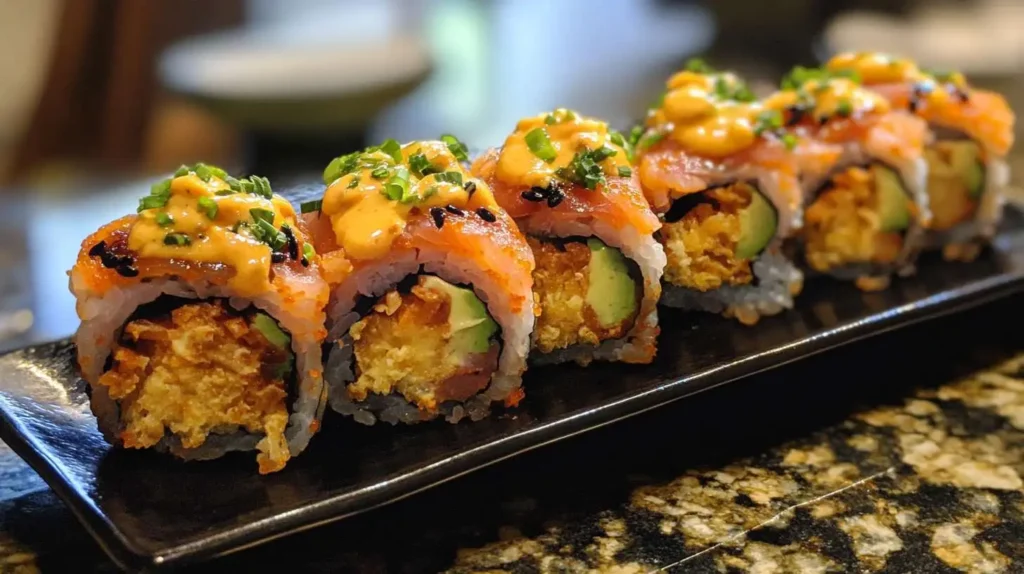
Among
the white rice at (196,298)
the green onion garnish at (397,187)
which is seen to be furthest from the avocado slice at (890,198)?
the white rice at (196,298)

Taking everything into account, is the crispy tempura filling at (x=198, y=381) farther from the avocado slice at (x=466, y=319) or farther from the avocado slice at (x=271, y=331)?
the avocado slice at (x=466, y=319)

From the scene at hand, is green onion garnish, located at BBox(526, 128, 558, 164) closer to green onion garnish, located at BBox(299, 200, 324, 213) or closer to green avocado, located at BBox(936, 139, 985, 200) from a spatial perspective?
green onion garnish, located at BBox(299, 200, 324, 213)

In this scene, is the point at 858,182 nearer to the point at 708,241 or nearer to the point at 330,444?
the point at 708,241

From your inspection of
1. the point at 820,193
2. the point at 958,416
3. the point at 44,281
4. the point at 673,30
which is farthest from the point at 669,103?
the point at 673,30

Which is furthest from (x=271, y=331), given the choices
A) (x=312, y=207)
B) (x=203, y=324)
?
(x=312, y=207)

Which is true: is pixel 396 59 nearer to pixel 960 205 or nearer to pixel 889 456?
pixel 960 205

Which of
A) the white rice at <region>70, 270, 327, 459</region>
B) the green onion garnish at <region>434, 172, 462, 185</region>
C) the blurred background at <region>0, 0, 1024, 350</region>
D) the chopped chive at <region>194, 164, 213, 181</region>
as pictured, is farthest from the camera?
the blurred background at <region>0, 0, 1024, 350</region>

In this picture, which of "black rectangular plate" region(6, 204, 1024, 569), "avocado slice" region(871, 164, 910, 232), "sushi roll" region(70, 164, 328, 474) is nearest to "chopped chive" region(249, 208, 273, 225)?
"sushi roll" region(70, 164, 328, 474)
